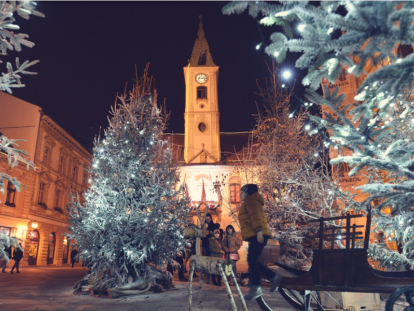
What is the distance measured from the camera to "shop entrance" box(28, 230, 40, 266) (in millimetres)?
26984

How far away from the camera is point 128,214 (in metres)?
8.93

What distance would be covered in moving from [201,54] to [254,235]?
4291cm

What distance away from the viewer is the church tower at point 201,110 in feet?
131

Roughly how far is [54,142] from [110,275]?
25911mm

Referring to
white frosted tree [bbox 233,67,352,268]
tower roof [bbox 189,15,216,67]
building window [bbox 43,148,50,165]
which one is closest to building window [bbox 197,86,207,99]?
tower roof [bbox 189,15,216,67]

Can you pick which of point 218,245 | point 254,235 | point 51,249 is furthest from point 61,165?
point 254,235

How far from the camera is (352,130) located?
344cm

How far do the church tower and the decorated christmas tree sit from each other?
2874cm

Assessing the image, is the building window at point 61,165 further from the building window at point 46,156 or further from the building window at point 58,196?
the building window at point 46,156

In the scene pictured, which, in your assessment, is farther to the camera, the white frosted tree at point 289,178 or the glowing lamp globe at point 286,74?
the white frosted tree at point 289,178

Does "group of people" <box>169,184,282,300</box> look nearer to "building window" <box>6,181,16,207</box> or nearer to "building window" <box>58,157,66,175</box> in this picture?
"building window" <box>6,181,16,207</box>

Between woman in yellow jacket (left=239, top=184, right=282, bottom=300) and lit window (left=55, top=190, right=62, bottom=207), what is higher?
lit window (left=55, top=190, right=62, bottom=207)

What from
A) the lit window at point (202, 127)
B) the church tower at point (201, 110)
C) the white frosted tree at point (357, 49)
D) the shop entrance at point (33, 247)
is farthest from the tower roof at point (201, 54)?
the white frosted tree at point (357, 49)

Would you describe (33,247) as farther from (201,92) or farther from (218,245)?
(201,92)
